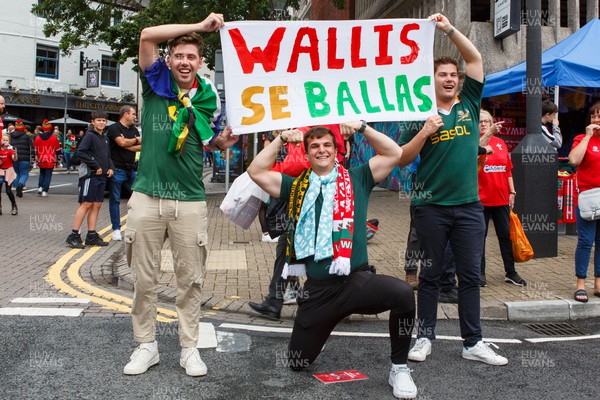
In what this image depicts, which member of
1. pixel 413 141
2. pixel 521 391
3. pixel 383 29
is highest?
pixel 383 29

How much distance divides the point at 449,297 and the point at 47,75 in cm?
3688

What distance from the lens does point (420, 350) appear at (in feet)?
14.6

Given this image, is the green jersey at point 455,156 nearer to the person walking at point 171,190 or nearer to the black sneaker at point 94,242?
the person walking at point 171,190

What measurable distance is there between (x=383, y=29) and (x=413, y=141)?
0.84 m

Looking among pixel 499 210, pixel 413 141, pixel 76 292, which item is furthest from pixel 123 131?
pixel 413 141

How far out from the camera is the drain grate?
17.6 ft

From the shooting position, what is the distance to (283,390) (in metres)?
3.83

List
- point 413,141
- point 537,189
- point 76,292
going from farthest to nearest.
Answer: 1. point 537,189
2. point 76,292
3. point 413,141

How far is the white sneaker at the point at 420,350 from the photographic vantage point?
4406 mm

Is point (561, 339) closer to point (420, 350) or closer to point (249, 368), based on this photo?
point (420, 350)

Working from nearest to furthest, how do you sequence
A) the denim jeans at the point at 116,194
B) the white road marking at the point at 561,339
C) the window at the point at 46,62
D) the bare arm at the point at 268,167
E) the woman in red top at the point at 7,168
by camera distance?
the bare arm at the point at 268,167 < the white road marking at the point at 561,339 < the denim jeans at the point at 116,194 < the woman in red top at the point at 7,168 < the window at the point at 46,62

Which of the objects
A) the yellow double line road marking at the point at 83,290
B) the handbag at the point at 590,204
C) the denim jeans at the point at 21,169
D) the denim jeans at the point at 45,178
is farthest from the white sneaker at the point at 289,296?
the denim jeans at the point at 45,178

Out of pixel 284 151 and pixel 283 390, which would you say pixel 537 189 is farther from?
pixel 283 390

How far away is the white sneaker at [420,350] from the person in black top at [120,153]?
632cm
